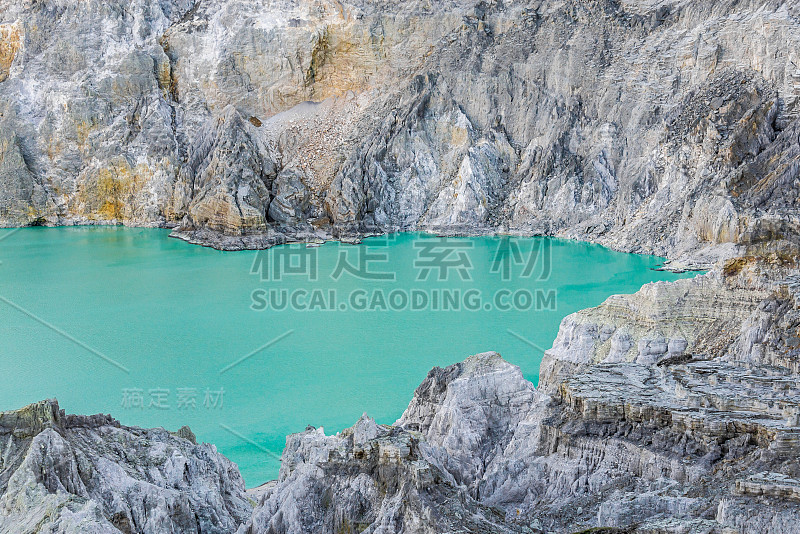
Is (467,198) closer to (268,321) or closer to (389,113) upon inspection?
(389,113)

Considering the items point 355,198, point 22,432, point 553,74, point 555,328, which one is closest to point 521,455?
point 22,432

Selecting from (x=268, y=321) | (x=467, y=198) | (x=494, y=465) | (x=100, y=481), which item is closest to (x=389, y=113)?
(x=467, y=198)

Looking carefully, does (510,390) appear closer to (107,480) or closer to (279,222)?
(107,480)

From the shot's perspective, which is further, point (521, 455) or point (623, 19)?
point (623, 19)

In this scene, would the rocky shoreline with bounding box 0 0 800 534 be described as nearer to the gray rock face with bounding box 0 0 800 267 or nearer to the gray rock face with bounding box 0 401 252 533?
the gray rock face with bounding box 0 401 252 533

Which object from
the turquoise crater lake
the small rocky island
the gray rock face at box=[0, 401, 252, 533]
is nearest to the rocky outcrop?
the small rocky island

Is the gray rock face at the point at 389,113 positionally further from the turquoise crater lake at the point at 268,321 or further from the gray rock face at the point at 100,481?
the gray rock face at the point at 100,481
